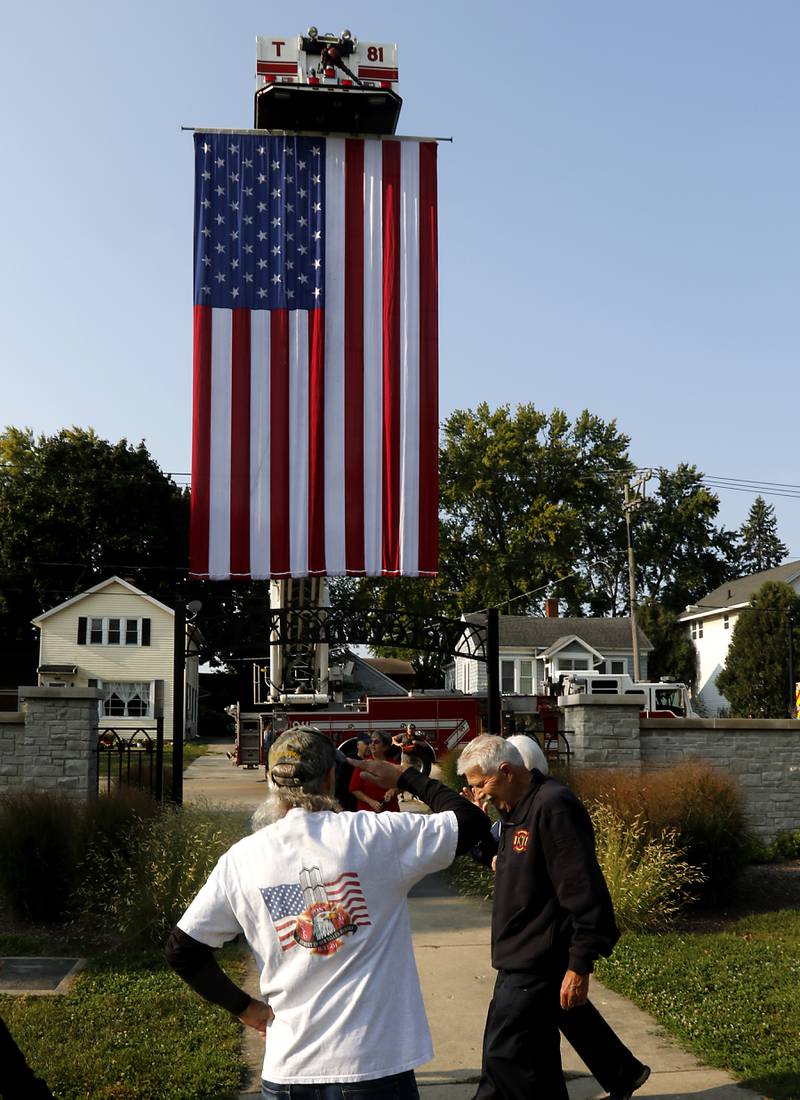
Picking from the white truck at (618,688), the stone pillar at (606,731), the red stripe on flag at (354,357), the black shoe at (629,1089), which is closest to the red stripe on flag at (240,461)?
the red stripe on flag at (354,357)

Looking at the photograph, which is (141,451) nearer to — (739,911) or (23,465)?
(23,465)

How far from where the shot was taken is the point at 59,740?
11.0m

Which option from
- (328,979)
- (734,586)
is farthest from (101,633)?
(328,979)

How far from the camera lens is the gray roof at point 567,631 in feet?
165

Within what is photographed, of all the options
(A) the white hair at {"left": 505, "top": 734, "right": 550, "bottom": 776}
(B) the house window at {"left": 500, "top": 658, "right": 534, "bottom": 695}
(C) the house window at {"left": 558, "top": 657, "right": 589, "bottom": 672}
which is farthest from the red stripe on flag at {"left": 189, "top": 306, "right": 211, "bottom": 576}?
(B) the house window at {"left": 500, "top": 658, "right": 534, "bottom": 695}

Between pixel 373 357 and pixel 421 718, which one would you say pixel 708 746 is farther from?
pixel 421 718

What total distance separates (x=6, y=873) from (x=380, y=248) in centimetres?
921

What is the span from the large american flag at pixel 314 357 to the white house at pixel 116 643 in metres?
29.8

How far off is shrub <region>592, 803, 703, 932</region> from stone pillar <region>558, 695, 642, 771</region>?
2671mm

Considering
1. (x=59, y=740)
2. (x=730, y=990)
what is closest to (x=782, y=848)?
(x=730, y=990)

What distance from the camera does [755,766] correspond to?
500 inches

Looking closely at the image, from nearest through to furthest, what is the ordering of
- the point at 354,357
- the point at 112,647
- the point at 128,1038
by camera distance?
the point at 128,1038, the point at 354,357, the point at 112,647

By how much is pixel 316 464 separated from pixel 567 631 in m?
39.0

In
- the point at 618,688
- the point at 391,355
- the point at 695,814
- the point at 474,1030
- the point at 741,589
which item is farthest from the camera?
the point at 741,589
